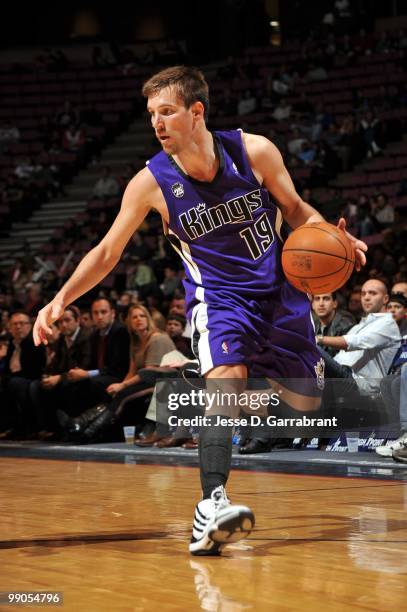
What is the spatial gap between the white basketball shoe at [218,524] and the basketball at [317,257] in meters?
0.84

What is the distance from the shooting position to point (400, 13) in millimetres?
21922

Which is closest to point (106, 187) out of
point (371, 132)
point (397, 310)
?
point (371, 132)

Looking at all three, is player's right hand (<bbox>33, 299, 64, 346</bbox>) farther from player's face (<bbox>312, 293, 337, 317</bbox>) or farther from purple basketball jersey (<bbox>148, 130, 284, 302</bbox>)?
player's face (<bbox>312, 293, 337, 317</bbox>)

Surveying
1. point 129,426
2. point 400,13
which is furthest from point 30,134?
point 129,426

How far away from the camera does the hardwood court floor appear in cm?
278

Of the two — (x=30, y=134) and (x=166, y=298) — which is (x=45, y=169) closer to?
(x=30, y=134)

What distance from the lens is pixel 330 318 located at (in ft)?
24.6

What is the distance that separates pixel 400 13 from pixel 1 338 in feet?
49.6

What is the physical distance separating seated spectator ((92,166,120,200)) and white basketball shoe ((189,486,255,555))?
1527 centimetres

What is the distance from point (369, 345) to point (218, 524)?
377 cm

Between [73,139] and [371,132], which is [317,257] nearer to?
[371,132]

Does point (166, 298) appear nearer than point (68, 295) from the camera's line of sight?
No

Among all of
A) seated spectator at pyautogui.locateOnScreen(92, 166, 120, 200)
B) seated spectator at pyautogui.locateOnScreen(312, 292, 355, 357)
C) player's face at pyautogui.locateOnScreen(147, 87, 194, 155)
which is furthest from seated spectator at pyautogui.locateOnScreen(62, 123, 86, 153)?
player's face at pyautogui.locateOnScreen(147, 87, 194, 155)

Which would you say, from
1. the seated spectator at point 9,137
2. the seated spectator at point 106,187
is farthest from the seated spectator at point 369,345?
the seated spectator at point 9,137
